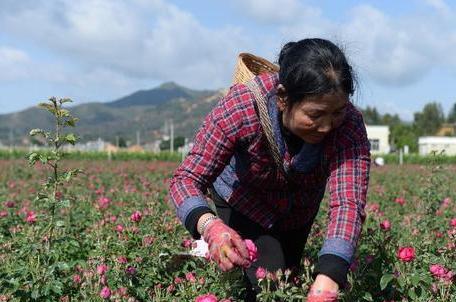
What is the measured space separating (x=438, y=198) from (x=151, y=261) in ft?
8.82

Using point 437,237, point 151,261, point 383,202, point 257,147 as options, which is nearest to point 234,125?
point 257,147

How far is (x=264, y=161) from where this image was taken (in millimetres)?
2609

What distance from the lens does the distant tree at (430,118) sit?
99.9 m

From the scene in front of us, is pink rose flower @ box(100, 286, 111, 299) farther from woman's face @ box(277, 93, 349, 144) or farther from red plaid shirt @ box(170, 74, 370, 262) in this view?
woman's face @ box(277, 93, 349, 144)

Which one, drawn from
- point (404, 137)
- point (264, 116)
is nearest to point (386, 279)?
point (264, 116)

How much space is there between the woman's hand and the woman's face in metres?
0.44

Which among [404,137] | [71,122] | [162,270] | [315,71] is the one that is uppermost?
[315,71]

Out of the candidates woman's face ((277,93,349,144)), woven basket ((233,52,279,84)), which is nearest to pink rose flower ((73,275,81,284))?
woven basket ((233,52,279,84))

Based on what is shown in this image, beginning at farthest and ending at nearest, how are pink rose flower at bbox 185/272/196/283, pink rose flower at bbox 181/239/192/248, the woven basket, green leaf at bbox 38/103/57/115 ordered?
pink rose flower at bbox 181/239/192/248 < green leaf at bbox 38/103/57/115 < the woven basket < pink rose flower at bbox 185/272/196/283

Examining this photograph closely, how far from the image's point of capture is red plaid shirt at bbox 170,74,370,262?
228 centimetres

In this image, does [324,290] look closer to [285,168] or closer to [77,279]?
[285,168]

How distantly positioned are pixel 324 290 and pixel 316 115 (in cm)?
51

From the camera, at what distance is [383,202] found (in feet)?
26.5

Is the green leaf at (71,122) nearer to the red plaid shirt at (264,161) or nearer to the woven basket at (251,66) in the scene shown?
the woven basket at (251,66)
